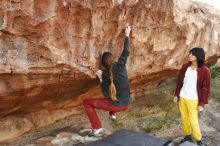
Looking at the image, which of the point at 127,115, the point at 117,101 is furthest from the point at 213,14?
the point at 117,101

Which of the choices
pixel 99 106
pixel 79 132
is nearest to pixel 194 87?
pixel 99 106

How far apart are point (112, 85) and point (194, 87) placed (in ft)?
3.73

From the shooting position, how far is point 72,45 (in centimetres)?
473

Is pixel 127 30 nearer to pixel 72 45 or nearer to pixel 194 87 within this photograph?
pixel 72 45

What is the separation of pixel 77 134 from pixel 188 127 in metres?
1.54

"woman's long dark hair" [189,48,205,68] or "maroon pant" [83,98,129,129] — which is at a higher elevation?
"woman's long dark hair" [189,48,205,68]

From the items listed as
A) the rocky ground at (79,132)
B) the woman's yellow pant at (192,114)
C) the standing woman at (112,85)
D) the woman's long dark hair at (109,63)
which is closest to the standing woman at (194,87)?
the woman's yellow pant at (192,114)

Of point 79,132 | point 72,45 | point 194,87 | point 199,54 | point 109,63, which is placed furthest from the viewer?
point 79,132

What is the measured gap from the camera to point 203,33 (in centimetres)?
707

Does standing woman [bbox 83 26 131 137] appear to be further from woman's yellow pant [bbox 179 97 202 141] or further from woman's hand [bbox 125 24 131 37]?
woman's yellow pant [bbox 179 97 202 141]

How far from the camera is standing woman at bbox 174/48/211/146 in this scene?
526cm

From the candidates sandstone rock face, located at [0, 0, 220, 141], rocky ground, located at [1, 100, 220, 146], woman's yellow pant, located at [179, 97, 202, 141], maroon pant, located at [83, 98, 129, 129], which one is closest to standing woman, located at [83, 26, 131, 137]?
maroon pant, located at [83, 98, 129, 129]

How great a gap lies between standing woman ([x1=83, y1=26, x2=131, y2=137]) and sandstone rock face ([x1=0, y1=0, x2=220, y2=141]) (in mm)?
155

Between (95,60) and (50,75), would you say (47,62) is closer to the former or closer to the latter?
(50,75)
